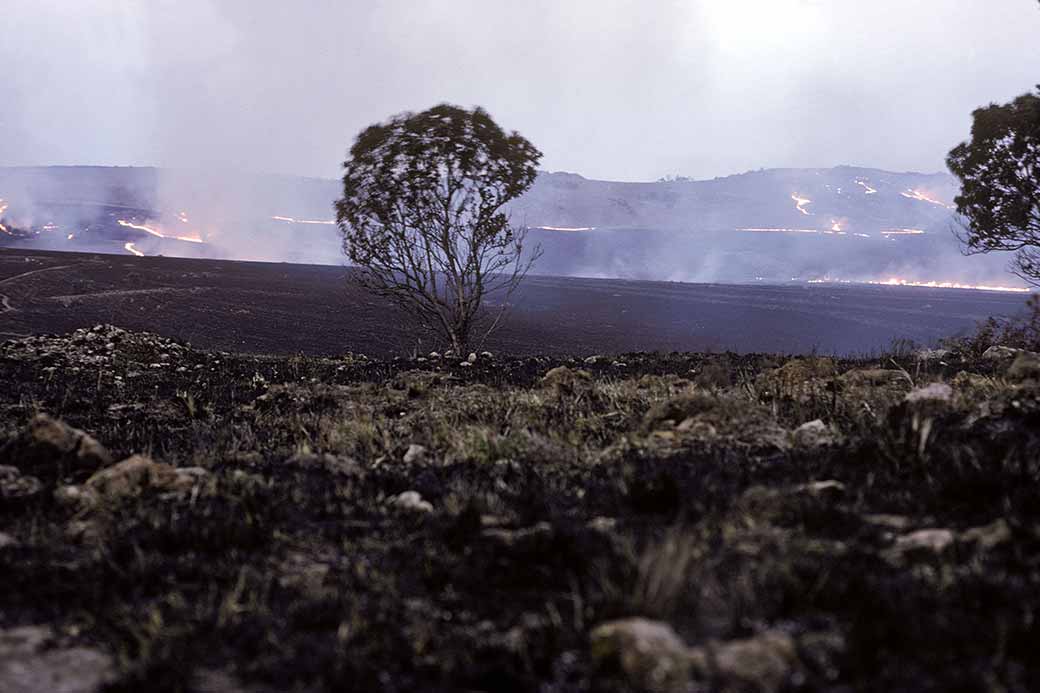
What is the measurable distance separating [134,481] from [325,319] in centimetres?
3094

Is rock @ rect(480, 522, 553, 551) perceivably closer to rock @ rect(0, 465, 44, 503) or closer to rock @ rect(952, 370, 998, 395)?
rock @ rect(0, 465, 44, 503)

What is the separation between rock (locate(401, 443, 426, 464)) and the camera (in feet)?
18.9

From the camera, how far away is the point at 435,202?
49.4 feet

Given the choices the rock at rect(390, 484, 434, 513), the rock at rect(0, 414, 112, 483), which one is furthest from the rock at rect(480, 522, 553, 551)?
the rock at rect(0, 414, 112, 483)

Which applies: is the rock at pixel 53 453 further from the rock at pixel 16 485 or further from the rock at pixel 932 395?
the rock at pixel 932 395

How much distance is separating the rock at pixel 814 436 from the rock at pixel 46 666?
4764 millimetres

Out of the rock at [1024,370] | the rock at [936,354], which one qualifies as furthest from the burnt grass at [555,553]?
the rock at [936,354]

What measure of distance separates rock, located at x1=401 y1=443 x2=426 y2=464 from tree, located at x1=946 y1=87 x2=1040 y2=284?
62.4ft

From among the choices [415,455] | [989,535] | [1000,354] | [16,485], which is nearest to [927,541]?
[989,535]

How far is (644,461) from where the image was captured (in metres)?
5.18

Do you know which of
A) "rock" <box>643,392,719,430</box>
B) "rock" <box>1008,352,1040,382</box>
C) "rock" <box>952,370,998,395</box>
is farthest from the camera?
"rock" <box>1008,352,1040,382</box>

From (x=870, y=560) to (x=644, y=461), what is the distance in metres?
2.27

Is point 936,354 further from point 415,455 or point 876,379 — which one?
point 415,455

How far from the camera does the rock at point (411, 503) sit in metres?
4.23
